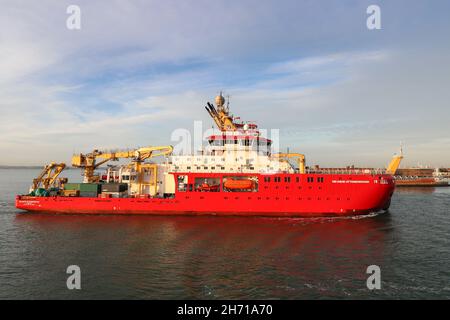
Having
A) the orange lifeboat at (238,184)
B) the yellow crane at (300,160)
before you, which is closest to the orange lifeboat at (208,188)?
→ the orange lifeboat at (238,184)

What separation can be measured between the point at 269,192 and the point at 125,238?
15.1 m

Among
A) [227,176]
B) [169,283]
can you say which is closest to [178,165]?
[227,176]

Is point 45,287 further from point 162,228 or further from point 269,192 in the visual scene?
point 269,192

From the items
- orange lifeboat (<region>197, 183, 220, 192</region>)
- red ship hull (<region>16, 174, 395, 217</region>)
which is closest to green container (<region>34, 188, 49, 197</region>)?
red ship hull (<region>16, 174, 395, 217</region>)

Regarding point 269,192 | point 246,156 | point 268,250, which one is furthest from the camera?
point 246,156

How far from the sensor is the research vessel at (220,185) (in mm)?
30891

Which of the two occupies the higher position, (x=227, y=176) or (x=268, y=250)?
(x=227, y=176)

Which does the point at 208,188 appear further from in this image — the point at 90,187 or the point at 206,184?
the point at 90,187

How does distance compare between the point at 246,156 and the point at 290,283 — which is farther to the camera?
the point at 246,156

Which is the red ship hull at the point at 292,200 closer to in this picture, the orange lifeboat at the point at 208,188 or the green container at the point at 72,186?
the orange lifeboat at the point at 208,188

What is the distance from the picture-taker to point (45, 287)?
49.0 ft

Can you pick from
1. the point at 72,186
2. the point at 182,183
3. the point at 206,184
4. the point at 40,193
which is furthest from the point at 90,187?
the point at 206,184
